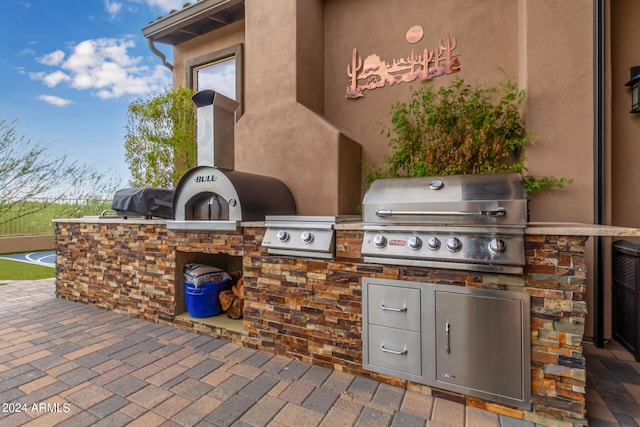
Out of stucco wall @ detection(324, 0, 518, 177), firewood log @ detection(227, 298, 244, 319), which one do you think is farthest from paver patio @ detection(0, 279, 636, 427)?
stucco wall @ detection(324, 0, 518, 177)

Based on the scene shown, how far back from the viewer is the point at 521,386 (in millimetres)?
1825

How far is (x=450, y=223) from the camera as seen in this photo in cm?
203

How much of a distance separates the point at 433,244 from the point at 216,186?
215 centimetres

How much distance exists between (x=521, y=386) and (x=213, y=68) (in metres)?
6.16

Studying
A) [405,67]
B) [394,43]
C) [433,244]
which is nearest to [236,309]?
[433,244]

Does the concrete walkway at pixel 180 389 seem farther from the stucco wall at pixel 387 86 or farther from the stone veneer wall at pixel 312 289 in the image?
the stucco wall at pixel 387 86

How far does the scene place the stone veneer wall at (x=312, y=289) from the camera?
1.75m

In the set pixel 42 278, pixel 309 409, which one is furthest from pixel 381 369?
pixel 42 278

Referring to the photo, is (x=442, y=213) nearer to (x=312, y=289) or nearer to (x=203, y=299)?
(x=312, y=289)

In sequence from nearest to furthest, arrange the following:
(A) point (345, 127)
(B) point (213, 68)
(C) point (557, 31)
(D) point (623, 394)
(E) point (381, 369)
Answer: (D) point (623, 394) → (E) point (381, 369) → (C) point (557, 31) → (A) point (345, 127) → (B) point (213, 68)

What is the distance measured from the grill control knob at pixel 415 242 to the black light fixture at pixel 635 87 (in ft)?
8.94

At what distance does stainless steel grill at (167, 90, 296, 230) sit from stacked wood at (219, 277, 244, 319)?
0.87 m

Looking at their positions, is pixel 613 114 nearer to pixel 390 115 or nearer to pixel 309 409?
pixel 390 115

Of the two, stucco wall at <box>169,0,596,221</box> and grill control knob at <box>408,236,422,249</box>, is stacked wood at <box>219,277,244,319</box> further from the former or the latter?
grill control knob at <box>408,236,422,249</box>
